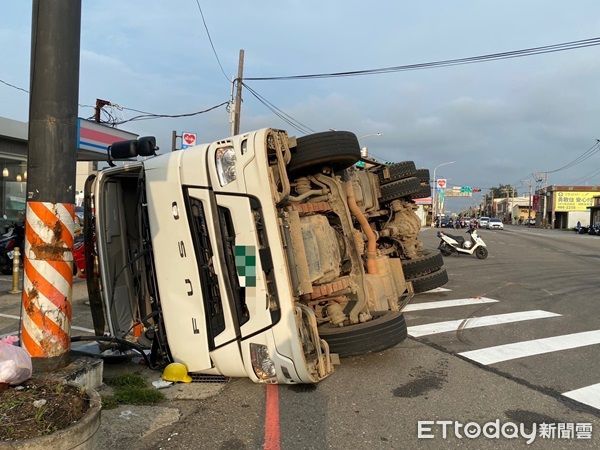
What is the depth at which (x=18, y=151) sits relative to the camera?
17219 mm

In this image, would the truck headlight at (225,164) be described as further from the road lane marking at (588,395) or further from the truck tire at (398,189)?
the truck tire at (398,189)

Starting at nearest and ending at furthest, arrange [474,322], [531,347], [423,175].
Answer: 1. [531,347]
2. [474,322]
3. [423,175]

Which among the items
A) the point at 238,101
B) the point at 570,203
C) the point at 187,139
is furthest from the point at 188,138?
the point at 570,203

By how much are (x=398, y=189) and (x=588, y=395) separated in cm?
491

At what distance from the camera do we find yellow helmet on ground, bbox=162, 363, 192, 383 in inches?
191

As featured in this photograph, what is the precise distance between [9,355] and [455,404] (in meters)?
3.44

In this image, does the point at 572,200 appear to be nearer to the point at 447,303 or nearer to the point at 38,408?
the point at 447,303

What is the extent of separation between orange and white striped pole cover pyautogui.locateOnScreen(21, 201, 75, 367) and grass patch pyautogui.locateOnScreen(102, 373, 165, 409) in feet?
1.84

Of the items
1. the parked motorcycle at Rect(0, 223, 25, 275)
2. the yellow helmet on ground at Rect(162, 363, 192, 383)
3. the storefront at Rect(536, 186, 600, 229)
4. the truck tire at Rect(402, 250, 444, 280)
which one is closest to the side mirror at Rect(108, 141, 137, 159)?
the yellow helmet on ground at Rect(162, 363, 192, 383)

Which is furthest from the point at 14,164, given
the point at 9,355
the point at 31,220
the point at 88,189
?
the point at 9,355

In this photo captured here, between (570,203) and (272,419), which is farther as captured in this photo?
(570,203)

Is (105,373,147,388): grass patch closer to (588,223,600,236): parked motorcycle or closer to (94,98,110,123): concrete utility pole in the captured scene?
(94,98,110,123): concrete utility pole

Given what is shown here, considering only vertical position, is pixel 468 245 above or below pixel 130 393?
above

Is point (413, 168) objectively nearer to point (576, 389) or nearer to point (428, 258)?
point (428, 258)
